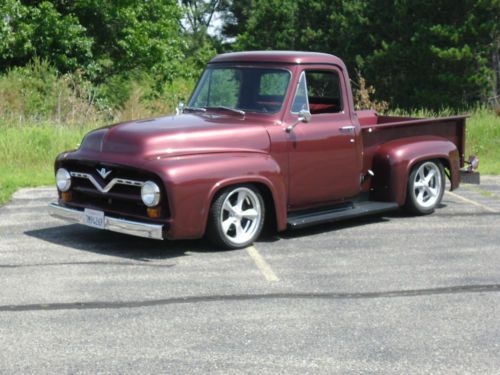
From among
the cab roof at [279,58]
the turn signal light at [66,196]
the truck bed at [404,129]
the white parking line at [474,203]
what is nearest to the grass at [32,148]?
the turn signal light at [66,196]

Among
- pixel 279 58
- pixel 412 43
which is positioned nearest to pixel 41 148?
pixel 279 58

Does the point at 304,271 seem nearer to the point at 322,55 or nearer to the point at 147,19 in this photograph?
the point at 322,55

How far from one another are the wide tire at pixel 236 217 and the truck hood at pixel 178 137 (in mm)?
442

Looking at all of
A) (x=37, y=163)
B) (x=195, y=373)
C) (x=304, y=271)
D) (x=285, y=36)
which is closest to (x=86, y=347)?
(x=195, y=373)

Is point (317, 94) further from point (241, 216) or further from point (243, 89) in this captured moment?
point (241, 216)

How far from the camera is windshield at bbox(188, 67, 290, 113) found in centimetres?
920

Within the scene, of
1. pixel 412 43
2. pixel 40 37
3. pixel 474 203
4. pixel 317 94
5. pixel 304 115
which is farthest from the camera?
pixel 412 43

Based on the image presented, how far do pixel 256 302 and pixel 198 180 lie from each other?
1700 mm

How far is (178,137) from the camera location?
27.2ft

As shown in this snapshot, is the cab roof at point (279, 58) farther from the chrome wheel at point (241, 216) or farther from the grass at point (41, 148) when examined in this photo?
the grass at point (41, 148)

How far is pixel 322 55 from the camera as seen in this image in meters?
9.74

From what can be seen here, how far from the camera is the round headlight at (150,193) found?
793 centimetres

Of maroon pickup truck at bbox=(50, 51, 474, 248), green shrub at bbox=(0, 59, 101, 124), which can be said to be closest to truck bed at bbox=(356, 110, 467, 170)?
maroon pickup truck at bbox=(50, 51, 474, 248)

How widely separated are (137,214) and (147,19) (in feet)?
92.0
